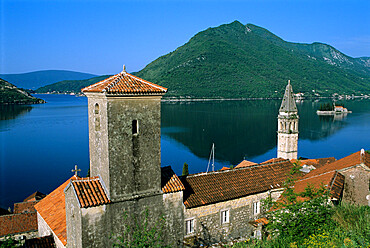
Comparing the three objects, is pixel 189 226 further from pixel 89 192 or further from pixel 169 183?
pixel 89 192

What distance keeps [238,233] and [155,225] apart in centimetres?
449

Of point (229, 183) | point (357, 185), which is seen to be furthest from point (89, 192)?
point (357, 185)

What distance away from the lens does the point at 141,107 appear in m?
11.1

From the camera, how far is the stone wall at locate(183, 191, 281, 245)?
12805 millimetres

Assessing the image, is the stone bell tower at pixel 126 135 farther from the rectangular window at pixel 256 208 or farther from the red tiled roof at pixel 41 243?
the rectangular window at pixel 256 208

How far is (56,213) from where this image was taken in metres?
14.1

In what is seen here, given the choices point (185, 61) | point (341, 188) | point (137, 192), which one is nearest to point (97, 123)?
point (137, 192)

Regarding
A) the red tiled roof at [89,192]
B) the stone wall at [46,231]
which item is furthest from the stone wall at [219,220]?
the stone wall at [46,231]

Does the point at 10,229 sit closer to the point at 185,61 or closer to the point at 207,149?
the point at 207,149

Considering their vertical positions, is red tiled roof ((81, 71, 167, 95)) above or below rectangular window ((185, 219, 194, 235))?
above

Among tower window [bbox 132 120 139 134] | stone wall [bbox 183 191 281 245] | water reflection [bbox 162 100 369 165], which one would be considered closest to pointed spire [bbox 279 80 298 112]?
stone wall [bbox 183 191 281 245]

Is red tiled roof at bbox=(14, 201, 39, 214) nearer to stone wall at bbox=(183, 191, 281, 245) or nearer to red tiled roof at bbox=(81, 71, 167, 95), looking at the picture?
stone wall at bbox=(183, 191, 281, 245)

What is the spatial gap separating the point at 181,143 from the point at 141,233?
5415cm

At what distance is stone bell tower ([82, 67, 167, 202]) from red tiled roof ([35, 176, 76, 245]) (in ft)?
6.90
